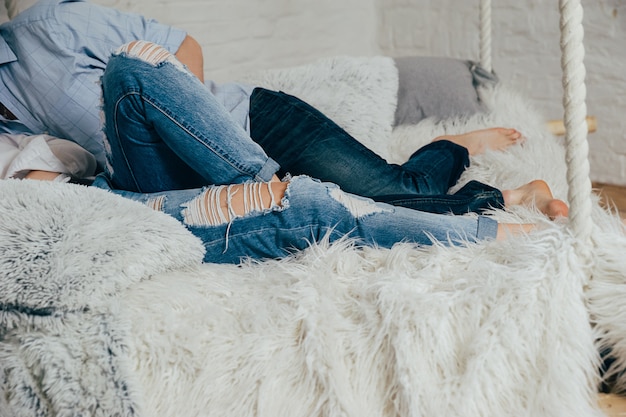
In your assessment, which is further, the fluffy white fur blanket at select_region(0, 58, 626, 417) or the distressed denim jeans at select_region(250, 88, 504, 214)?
the distressed denim jeans at select_region(250, 88, 504, 214)

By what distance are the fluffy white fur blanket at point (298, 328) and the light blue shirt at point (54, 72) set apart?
401mm

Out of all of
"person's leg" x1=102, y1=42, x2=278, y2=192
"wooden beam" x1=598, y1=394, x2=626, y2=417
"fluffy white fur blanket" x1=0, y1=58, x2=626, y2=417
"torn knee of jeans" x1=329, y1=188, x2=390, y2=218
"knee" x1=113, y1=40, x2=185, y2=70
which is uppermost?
"knee" x1=113, y1=40, x2=185, y2=70

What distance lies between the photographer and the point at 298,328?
2.78ft

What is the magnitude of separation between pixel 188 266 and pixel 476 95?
41.8 inches

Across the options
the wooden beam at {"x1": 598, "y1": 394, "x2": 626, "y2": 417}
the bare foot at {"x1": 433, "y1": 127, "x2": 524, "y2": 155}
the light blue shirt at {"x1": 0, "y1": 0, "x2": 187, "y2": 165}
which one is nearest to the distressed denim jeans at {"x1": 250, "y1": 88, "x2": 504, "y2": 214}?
the bare foot at {"x1": 433, "y1": 127, "x2": 524, "y2": 155}

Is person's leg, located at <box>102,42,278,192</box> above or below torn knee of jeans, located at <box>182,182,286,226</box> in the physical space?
above

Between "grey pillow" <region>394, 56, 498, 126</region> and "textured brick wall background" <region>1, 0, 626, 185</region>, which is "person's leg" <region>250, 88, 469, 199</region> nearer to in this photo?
"grey pillow" <region>394, 56, 498, 126</region>

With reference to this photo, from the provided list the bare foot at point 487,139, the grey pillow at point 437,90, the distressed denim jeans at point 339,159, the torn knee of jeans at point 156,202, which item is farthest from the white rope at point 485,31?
the torn knee of jeans at point 156,202

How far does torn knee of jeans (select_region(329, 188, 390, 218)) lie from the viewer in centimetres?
101

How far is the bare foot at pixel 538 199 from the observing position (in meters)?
1.08

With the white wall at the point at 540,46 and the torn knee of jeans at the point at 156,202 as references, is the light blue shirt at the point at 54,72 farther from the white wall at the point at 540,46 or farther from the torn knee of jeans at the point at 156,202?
the white wall at the point at 540,46

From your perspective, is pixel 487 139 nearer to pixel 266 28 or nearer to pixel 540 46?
pixel 540 46

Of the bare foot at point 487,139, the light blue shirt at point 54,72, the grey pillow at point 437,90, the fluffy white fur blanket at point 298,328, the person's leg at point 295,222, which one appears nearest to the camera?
the fluffy white fur blanket at point 298,328

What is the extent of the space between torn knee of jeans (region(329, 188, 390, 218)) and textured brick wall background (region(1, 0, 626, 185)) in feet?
4.55
